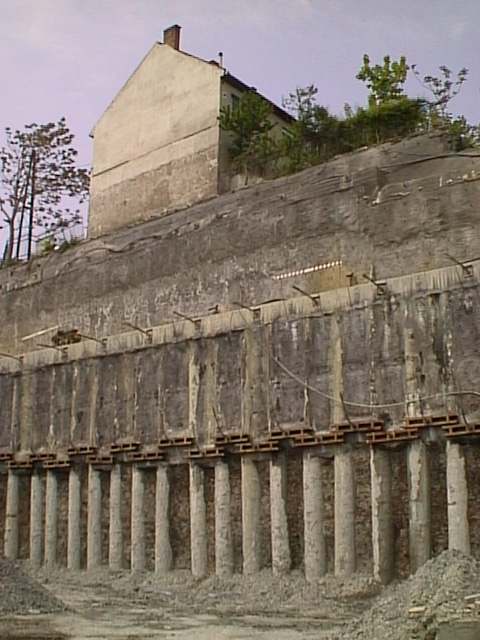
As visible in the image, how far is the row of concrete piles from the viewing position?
15086mm

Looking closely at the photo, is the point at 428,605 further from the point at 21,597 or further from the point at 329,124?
the point at 329,124

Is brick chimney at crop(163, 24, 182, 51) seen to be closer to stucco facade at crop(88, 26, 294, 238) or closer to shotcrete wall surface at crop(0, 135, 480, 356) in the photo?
stucco facade at crop(88, 26, 294, 238)

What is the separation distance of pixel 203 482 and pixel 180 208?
14.3m

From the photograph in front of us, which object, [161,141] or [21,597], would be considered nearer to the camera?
[21,597]

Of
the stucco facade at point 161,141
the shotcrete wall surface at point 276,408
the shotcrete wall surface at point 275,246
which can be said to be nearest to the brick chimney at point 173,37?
the stucco facade at point 161,141

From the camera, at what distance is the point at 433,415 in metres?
15.5

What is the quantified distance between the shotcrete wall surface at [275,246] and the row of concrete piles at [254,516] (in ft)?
5.33

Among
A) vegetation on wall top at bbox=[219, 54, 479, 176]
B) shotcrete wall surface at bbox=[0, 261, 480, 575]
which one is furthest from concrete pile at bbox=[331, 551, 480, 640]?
vegetation on wall top at bbox=[219, 54, 479, 176]

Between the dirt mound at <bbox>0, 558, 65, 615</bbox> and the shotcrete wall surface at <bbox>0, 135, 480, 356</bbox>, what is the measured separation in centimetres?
519

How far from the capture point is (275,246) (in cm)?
2483

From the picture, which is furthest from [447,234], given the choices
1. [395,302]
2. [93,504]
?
[93,504]

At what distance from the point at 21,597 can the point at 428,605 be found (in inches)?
285

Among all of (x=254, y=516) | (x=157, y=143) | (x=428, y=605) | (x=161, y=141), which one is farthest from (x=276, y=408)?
(x=157, y=143)

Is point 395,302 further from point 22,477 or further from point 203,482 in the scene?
point 22,477
